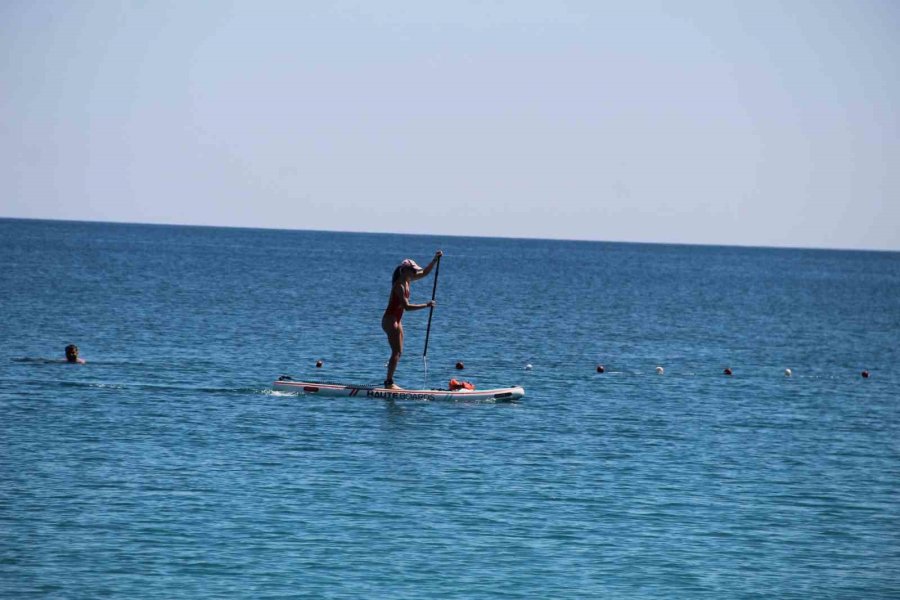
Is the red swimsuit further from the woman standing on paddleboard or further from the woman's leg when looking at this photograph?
the woman's leg

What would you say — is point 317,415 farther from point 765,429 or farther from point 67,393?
point 765,429

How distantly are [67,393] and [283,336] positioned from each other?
21.2 meters

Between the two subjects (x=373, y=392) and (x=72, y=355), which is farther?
(x=72, y=355)

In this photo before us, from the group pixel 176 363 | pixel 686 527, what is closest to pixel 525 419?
pixel 686 527

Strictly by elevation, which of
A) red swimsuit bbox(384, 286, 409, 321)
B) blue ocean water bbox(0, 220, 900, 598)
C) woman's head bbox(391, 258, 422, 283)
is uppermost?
woman's head bbox(391, 258, 422, 283)

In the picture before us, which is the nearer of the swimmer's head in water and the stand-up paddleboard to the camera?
the stand-up paddleboard

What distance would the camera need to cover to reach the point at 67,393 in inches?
1265

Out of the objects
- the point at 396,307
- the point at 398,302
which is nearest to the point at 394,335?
the point at 396,307

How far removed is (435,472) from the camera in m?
24.4

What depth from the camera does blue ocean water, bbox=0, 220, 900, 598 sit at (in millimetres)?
18094

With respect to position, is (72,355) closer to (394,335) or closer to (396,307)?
(394,335)

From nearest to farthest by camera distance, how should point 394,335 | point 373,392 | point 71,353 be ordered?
point 394,335
point 373,392
point 71,353

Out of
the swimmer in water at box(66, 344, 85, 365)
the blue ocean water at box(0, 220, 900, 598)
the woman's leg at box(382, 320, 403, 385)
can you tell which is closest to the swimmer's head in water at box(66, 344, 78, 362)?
the swimmer in water at box(66, 344, 85, 365)

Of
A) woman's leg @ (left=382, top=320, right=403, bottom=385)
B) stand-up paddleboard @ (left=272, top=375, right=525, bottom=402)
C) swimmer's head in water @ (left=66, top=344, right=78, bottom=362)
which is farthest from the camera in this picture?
swimmer's head in water @ (left=66, top=344, right=78, bottom=362)
